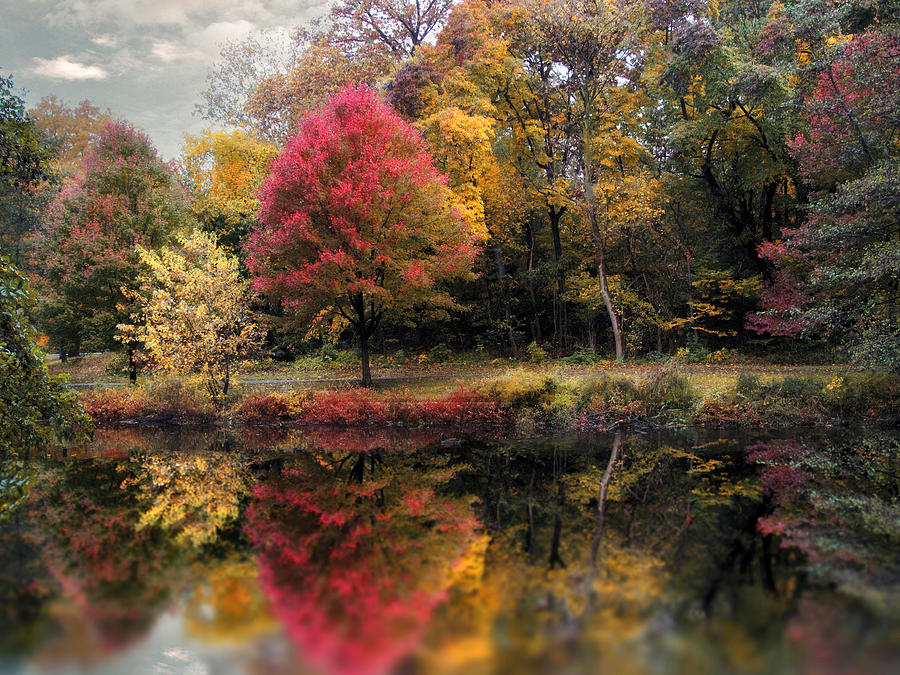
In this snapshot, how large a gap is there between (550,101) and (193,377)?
1724cm

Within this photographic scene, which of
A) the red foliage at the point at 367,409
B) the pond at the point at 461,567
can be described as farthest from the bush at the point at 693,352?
the pond at the point at 461,567

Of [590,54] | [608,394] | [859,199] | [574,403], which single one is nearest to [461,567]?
[574,403]

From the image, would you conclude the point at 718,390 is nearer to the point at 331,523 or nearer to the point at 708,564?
the point at 708,564

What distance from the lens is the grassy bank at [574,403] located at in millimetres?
13977

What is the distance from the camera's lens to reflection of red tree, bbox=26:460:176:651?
189 inches

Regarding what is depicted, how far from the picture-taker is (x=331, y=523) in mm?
7184

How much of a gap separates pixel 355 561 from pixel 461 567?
3.68 feet

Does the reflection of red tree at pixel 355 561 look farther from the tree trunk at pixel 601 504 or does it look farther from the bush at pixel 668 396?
the bush at pixel 668 396

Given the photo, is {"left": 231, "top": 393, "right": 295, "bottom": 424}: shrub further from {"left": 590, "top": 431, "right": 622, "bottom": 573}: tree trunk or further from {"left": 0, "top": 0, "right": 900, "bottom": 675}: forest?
{"left": 590, "top": 431, "right": 622, "bottom": 573}: tree trunk

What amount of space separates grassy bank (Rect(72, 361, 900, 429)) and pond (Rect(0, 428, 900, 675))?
3.80m

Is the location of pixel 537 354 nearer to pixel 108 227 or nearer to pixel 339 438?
pixel 339 438

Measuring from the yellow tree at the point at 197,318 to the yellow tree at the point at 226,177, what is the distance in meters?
9.64

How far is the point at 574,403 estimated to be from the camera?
14609mm

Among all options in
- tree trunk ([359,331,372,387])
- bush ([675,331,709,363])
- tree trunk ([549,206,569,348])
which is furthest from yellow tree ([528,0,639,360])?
tree trunk ([359,331,372,387])
